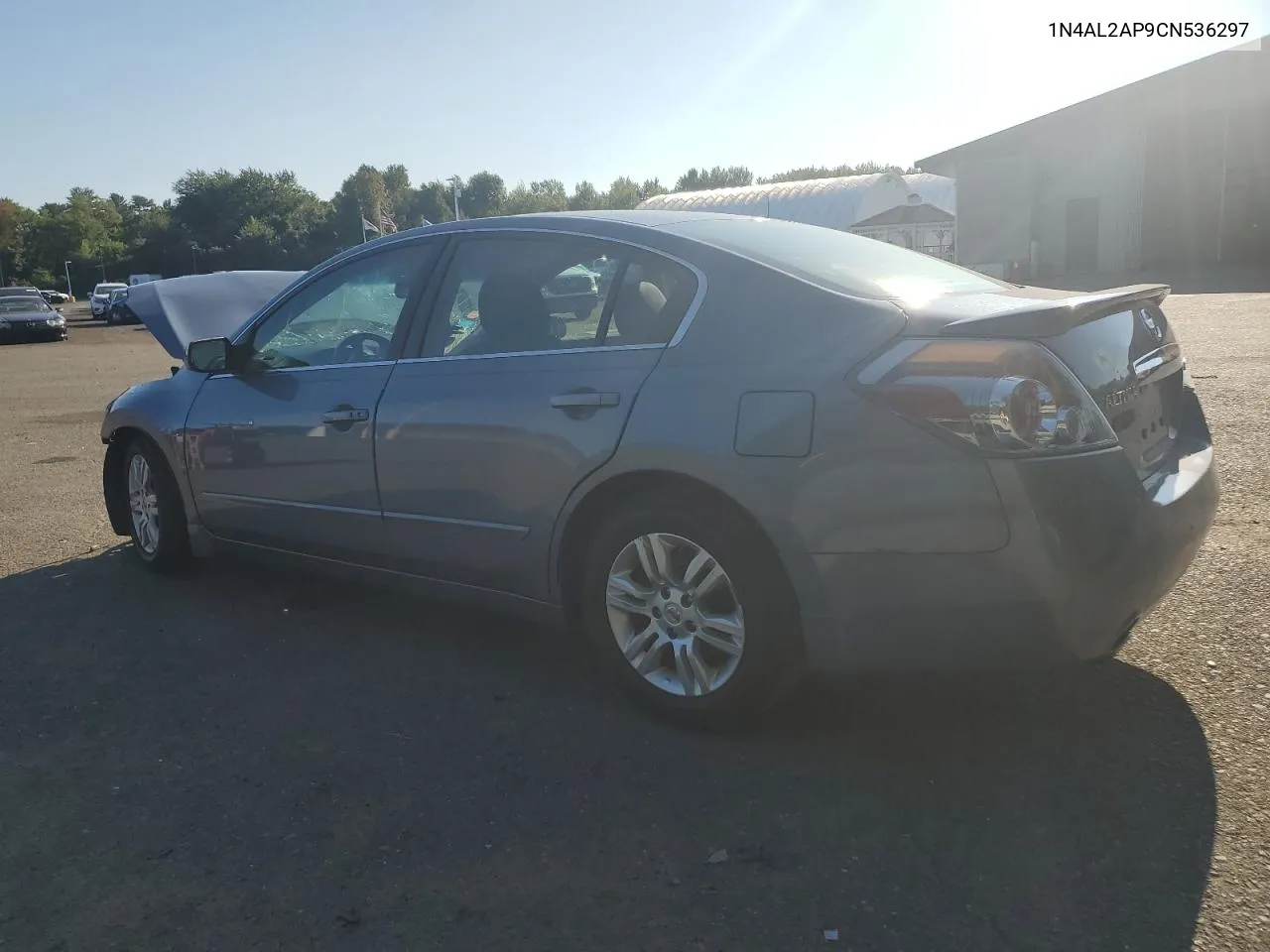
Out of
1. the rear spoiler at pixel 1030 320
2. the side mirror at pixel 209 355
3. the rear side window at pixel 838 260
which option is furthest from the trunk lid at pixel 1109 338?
the side mirror at pixel 209 355

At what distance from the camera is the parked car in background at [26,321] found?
31.6m

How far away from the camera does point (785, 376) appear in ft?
10.1

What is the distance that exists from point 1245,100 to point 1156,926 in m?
34.9

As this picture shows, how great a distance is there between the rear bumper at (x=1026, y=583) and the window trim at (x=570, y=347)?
2.99 ft

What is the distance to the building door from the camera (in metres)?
34.8

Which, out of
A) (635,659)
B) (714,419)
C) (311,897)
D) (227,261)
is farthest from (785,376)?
(227,261)

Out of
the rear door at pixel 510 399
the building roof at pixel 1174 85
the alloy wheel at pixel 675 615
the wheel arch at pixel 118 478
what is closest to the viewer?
the alloy wheel at pixel 675 615

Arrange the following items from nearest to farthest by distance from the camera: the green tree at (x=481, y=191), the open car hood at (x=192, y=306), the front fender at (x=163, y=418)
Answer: the front fender at (x=163, y=418)
the open car hood at (x=192, y=306)
the green tree at (x=481, y=191)

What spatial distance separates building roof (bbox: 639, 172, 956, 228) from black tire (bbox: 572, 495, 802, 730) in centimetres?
4491

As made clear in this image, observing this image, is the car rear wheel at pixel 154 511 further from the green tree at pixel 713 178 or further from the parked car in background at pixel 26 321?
the green tree at pixel 713 178

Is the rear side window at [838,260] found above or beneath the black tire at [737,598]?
above

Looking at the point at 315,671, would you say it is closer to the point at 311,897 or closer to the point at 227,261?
the point at 311,897

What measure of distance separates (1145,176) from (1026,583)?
34435 millimetres

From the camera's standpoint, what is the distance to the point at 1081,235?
1390 inches
